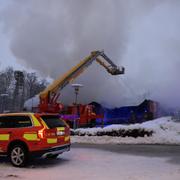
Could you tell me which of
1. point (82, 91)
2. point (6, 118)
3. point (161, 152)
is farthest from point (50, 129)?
point (82, 91)

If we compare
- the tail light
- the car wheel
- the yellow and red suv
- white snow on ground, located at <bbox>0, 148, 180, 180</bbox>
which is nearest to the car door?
the yellow and red suv

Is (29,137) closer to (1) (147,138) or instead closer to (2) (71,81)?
(1) (147,138)

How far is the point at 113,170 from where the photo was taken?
11438 millimetres

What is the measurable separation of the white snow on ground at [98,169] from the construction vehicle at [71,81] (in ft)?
57.9

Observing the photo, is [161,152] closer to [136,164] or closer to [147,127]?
[136,164]

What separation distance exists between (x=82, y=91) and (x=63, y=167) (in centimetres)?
2610

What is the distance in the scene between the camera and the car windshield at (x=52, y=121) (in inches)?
493

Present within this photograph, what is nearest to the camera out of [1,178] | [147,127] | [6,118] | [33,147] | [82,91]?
[1,178]

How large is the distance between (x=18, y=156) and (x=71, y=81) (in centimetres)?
2106

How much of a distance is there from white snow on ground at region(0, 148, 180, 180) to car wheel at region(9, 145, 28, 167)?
0.23 meters

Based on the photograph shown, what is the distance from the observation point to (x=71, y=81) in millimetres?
33031

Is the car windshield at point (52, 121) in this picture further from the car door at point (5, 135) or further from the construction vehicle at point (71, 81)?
the construction vehicle at point (71, 81)

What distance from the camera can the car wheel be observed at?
1207 cm

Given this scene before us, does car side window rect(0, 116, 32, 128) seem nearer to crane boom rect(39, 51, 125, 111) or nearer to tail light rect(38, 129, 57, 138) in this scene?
tail light rect(38, 129, 57, 138)
